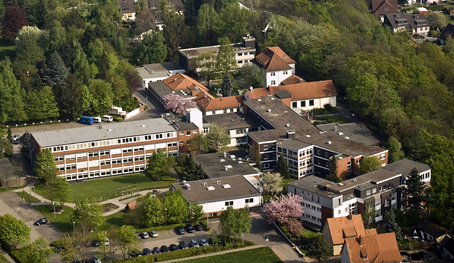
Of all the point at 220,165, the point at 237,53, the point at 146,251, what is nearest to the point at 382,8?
the point at 237,53

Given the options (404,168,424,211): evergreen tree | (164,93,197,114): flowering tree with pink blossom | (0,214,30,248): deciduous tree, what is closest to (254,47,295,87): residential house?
(164,93,197,114): flowering tree with pink blossom

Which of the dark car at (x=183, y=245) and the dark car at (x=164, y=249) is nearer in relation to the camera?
the dark car at (x=164, y=249)

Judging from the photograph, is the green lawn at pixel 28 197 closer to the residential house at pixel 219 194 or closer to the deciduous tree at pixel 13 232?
the deciduous tree at pixel 13 232

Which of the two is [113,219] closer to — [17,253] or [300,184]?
[17,253]

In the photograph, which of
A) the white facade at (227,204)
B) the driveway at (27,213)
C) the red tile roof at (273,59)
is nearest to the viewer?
the driveway at (27,213)

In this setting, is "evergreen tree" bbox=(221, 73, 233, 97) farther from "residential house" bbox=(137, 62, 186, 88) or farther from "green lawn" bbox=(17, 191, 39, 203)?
"green lawn" bbox=(17, 191, 39, 203)

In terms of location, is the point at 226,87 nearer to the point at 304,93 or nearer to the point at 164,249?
the point at 304,93

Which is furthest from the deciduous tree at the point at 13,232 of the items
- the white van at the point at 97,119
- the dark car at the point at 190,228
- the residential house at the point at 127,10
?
the residential house at the point at 127,10

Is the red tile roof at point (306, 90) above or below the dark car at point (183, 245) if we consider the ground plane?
above
